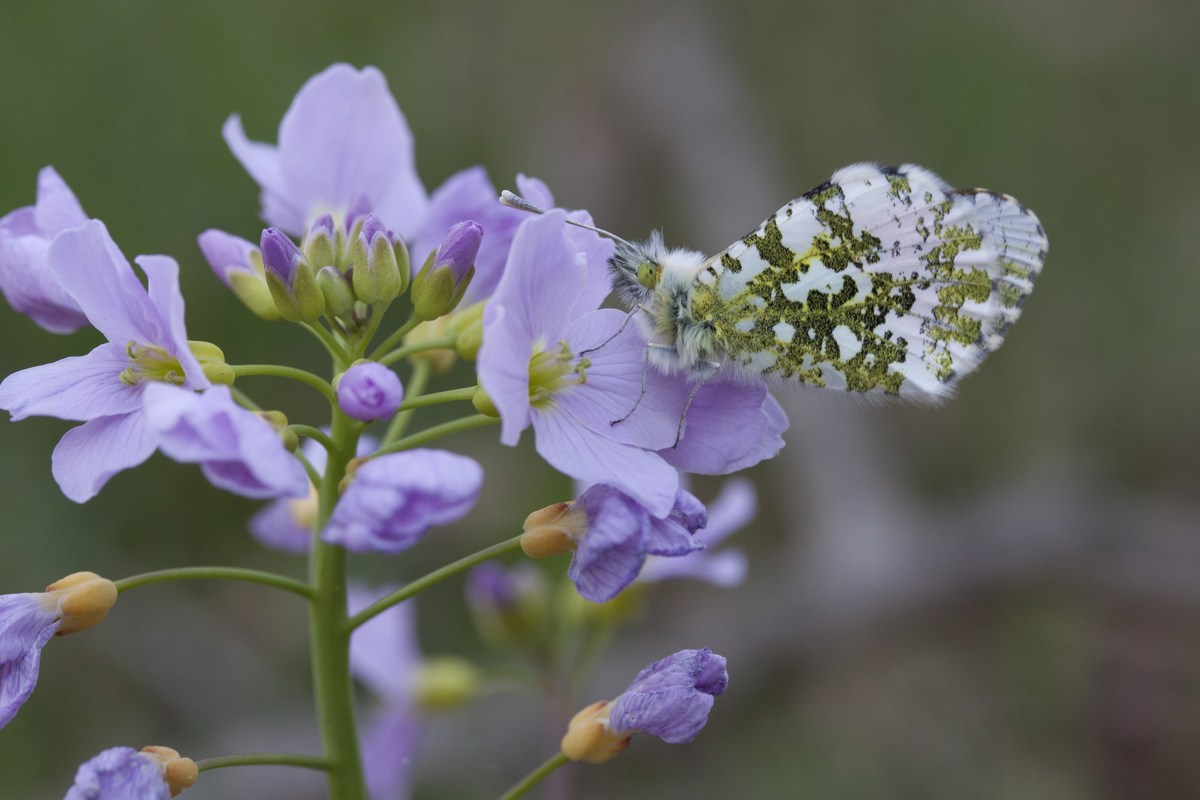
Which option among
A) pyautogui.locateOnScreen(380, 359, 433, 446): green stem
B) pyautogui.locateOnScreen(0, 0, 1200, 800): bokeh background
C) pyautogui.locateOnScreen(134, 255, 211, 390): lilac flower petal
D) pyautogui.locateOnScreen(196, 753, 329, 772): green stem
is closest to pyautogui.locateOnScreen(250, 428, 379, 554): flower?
pyautogui.locateOnScreen(380, 359, 433, 446): green stem

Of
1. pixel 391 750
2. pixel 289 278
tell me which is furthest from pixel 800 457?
pixel 289 278

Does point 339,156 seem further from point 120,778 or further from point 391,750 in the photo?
point 391,750

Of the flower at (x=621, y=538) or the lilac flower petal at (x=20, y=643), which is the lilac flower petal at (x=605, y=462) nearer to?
the flower at (x=621, y=538)

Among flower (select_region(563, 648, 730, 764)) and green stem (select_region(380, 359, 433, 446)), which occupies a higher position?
green stem (select_region(380, 359, 433, 446))

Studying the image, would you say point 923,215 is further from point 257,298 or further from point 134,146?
point 134,146

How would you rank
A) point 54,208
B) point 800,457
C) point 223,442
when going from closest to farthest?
point 223,442
point 54,208
point 800,457

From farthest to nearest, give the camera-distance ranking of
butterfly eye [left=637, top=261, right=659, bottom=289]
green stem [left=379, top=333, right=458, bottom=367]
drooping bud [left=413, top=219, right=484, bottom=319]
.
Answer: butterfly eye [left=637, top=261, right=659, bottom=289] → green stem [left=379, top=333, right=458, bottom=367] → drooping bud [left=413, top=219, right=484, bottom=319]

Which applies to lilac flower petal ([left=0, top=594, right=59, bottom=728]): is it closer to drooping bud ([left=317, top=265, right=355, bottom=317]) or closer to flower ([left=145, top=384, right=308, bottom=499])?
flower ([left=145, top=384, right=308, bottom=499])

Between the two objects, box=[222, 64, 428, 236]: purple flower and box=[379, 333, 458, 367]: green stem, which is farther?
box=[222, 64, 428, 236]: purple flower
